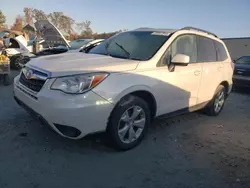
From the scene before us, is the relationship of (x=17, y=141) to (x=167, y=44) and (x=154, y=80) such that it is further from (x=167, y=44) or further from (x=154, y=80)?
(x=167, y=44)

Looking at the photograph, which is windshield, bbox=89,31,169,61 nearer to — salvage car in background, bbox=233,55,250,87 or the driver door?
the driver door

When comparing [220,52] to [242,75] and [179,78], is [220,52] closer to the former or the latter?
[179,78]

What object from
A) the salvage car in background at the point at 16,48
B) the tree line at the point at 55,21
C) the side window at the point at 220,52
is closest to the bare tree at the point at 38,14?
the tree line at the point at 55,21

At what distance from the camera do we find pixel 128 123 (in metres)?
3.71

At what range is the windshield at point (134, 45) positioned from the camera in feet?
13.5

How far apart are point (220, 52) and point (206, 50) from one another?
26.7 inches

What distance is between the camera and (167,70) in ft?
13.4

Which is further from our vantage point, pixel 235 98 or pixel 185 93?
pixel 235 98

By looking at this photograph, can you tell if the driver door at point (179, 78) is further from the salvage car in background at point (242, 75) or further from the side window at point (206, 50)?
the salvage car in background at point (242, 75)

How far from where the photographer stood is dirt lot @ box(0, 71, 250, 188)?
3016 mm

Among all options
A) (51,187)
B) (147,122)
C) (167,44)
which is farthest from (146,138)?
(51,187)

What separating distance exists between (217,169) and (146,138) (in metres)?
1.23

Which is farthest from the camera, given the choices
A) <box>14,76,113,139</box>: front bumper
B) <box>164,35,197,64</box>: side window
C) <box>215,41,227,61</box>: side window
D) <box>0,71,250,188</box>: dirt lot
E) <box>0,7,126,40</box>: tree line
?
<box>0,7,126,40</box>: tree line

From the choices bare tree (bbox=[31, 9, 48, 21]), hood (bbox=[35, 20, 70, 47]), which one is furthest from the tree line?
hood (bbox=[35, 20, 70, 47])
